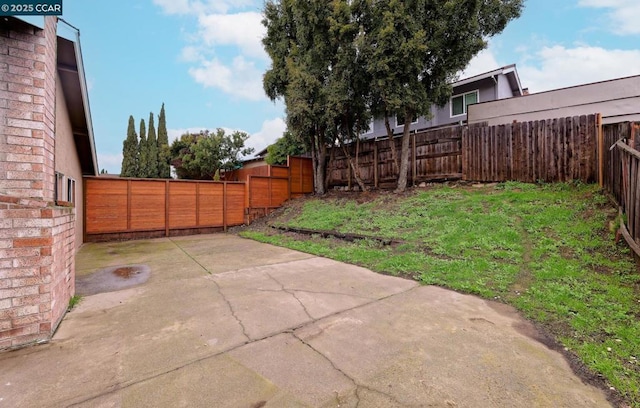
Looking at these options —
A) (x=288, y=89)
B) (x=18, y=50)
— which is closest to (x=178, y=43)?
(x=288, y=89)

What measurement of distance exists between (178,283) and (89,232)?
6.78m

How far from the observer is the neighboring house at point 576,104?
943 cm

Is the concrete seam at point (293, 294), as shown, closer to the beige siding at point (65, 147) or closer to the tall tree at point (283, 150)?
the beige siding at point (65, 147)

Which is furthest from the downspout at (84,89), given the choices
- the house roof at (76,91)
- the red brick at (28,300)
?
the red brick at (28,300)

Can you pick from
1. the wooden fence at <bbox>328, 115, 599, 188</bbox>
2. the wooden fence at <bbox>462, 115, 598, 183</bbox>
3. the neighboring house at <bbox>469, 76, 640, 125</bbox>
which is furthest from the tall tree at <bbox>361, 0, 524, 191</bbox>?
the neighboring house at <bbox>469, 76, 640, 125</bbox>

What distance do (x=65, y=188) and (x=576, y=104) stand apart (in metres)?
16.1

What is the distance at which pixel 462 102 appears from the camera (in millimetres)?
14258

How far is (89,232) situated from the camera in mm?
8766

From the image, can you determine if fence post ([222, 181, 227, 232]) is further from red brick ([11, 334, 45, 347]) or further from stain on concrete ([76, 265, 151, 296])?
red brick ([11, 334, 45, 347])

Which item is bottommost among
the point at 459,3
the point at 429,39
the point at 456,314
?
the point at 456,314

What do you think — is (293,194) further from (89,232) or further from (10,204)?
(10,204)

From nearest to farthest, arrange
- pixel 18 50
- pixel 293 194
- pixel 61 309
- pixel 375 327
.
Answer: pixel 18 50 → pixel 375 327 → pixel 61 309 → pixel 293 194

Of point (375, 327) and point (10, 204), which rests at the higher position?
point (10, 204)

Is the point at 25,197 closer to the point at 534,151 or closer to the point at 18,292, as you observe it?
the point at 18,292
